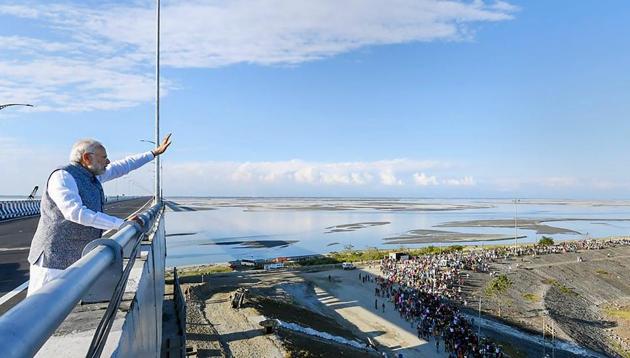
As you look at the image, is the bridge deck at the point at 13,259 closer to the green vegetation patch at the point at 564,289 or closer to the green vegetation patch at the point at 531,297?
Answer: the green vegetation patch at the point at 531,297

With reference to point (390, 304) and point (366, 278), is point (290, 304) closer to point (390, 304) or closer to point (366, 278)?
point (390, 304)

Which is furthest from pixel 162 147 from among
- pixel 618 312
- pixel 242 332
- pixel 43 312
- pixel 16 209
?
pixel 618 312

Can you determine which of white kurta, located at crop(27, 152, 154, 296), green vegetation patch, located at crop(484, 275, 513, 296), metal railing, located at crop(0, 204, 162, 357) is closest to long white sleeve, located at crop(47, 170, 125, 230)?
white kurta, located at crop(27, 152, 154, 296)

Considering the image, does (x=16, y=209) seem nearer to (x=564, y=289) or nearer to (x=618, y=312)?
(x=564, y=289)

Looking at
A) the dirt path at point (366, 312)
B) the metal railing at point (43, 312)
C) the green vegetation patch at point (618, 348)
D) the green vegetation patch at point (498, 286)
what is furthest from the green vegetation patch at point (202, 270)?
the metal railing at point (43, 312)

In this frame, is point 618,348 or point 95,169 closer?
point 95,169

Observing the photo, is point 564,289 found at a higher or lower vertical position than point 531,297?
lower

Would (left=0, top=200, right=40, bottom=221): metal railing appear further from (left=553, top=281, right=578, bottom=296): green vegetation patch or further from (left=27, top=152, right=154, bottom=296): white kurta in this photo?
(left=553, top=281, right=578, bottom=296): green vegetation patch

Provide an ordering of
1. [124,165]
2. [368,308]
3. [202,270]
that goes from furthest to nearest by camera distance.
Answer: [202,270] → [368,308] → [124,165]
